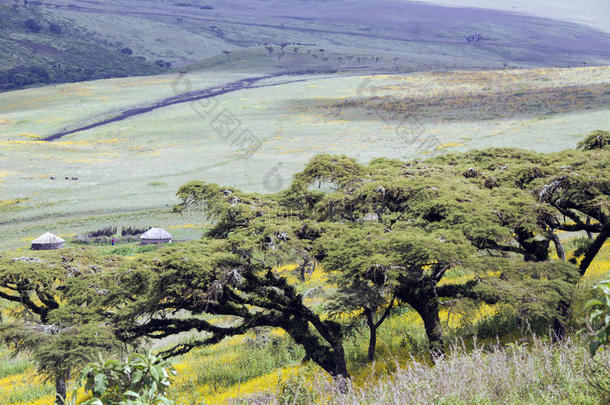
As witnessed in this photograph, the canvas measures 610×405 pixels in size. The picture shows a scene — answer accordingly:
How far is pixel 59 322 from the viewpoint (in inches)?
538

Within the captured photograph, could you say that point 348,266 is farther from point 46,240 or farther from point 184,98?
point 184,98

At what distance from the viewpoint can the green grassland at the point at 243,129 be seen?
59.2 meters

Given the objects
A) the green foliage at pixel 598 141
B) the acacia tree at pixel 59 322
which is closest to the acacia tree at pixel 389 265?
the acacia tree at pixel 59 322

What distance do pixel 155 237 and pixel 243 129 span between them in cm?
5674

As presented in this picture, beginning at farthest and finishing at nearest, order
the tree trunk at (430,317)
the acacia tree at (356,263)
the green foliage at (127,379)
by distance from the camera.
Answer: the tree trunk at (430,317) < the acacia tree at (356,263) < the green foliage at (127,379)

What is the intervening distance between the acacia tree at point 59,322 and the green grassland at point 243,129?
2833cm

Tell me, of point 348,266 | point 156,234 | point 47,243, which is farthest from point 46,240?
point 348,266

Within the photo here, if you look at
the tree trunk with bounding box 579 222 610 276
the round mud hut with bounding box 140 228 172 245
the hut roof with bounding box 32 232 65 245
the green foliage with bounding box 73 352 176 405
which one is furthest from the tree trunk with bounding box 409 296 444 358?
the hut roof with bounding box 32 232 65 245

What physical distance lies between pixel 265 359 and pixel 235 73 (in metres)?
170

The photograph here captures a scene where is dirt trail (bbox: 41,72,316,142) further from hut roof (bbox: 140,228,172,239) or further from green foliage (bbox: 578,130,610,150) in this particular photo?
green foliage (bbox: 578,130,610,150)

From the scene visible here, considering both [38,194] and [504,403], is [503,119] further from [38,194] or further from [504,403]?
[504,403]

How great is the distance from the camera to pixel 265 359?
54.3ft

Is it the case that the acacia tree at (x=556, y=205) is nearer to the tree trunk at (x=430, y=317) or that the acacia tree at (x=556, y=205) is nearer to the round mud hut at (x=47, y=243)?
the tree trunk at (x=430, y=317)

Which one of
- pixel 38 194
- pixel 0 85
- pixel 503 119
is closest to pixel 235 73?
pixel 0 85
